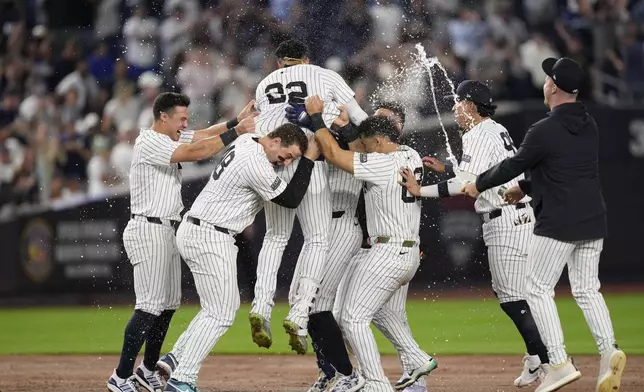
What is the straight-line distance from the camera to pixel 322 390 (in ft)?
29.5

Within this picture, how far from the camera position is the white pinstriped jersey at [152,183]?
28.6 ft

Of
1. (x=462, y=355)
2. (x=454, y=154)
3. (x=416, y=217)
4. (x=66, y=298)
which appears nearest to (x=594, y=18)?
(x=454, y=154)

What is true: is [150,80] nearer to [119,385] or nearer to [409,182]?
[119,385]

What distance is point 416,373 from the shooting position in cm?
863

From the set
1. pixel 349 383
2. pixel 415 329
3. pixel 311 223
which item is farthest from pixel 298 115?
pixel 415 329

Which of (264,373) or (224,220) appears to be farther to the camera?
(264,373)

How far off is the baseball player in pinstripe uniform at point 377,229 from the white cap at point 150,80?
8984 millimetres

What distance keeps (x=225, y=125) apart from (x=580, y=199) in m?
3.15

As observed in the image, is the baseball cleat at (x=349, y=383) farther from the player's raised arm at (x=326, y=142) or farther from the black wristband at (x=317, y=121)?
the black wristband at (x=317, y=121)

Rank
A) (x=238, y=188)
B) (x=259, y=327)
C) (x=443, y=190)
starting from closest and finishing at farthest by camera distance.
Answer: (x=259, y=327) → (x=238, y=188) → (x=443, y=190)

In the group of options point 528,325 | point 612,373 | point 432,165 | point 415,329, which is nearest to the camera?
point 612,373

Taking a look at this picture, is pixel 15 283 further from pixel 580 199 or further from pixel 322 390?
pixel 580 199

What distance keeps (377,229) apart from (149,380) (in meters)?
2.24

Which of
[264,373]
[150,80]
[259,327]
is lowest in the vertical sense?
[264,373]
